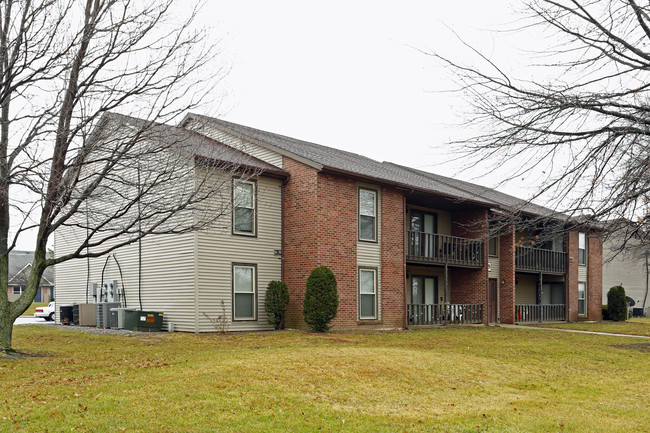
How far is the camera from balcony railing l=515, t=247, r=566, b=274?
30.0m

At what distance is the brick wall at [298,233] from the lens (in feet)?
66.5

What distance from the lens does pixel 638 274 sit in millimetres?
53844

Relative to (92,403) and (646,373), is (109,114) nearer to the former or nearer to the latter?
(92,403)

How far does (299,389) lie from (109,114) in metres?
7.96

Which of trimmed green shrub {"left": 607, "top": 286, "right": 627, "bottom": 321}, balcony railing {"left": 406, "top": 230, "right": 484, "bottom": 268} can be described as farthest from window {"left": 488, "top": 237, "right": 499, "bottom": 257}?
trimmed green shrub {"left": 607, "top": 286, "right": 627, "bottom": 321}

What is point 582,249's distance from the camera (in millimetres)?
35188

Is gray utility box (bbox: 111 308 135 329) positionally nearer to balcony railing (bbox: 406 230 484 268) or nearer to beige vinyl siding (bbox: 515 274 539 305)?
balcony railing (bbox: 406 230 484 268)

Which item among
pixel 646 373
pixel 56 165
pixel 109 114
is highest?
pixel 109 114

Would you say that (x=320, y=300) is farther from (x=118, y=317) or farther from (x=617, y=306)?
(x=617, y=306)

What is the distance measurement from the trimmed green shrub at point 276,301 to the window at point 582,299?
831 inches

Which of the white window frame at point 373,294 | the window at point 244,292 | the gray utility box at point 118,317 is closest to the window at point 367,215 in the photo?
the white window frame at point 373,294

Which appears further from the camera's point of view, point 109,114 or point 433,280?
point 433,280

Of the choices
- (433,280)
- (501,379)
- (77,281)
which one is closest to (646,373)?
(501,379)

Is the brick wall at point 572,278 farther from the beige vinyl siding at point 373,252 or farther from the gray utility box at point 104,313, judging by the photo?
the gray utility box at point 104,313
